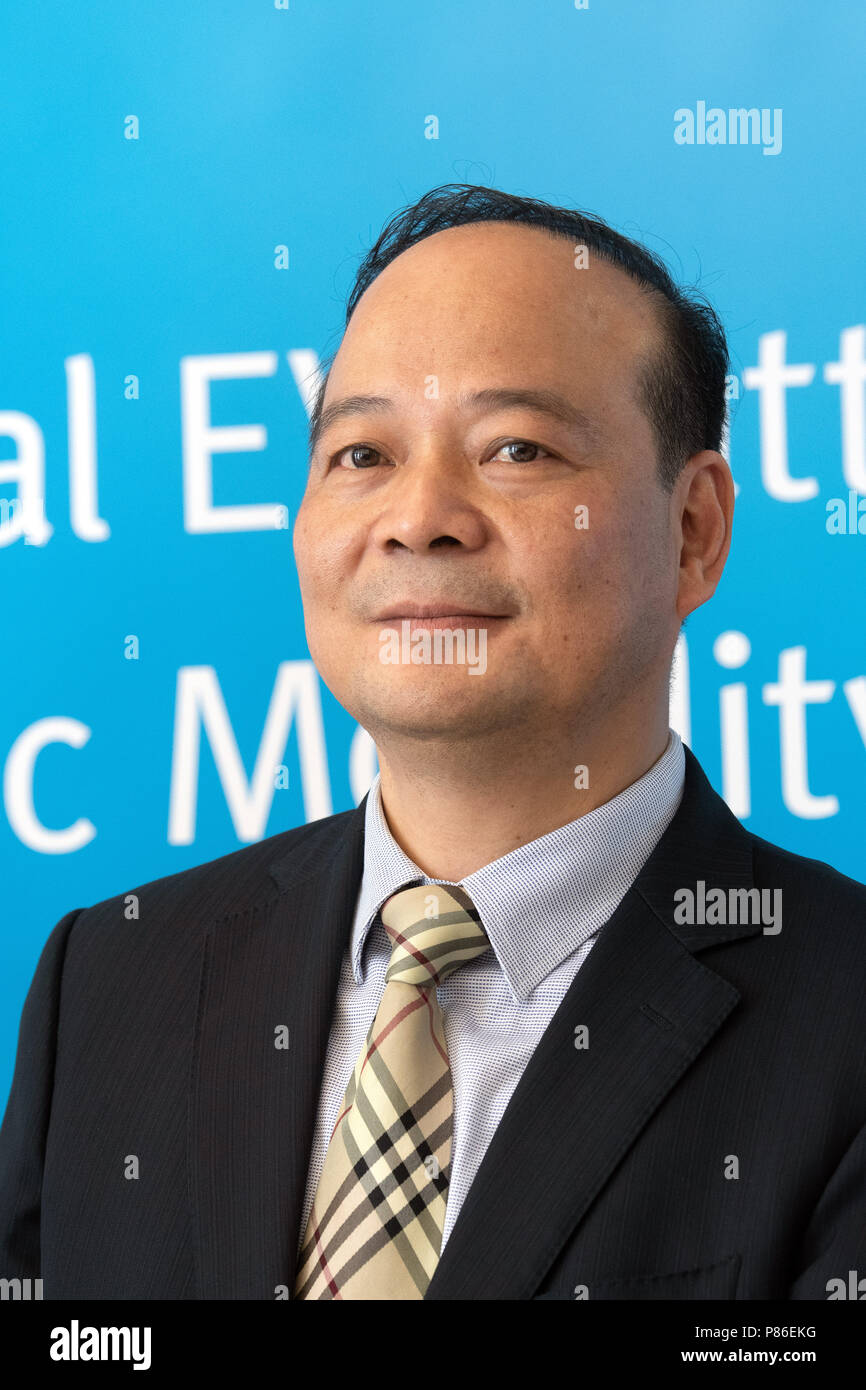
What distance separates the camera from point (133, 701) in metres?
2.47

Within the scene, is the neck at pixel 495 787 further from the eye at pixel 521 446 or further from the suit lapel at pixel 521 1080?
the eye at pixel 521 446

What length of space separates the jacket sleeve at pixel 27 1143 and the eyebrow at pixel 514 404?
0.73 m

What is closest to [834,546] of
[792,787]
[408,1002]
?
[792,787]

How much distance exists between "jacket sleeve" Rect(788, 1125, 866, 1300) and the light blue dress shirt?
286mm

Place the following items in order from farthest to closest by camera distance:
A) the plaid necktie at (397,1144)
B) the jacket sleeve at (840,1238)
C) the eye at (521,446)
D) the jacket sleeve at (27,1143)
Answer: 1. the jacket sleeve at (27,1143)
2. the eye at (521,446)
3. the plaid necktie at (397,1144)
4. the jacket sleeve at (840,1238)

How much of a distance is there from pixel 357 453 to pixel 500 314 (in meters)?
0.20

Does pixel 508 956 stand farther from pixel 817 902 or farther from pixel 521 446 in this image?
pixel 521 446

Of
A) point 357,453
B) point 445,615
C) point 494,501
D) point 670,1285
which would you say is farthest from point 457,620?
point 670,1285

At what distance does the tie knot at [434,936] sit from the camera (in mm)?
1303

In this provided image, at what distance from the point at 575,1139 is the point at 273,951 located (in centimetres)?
41

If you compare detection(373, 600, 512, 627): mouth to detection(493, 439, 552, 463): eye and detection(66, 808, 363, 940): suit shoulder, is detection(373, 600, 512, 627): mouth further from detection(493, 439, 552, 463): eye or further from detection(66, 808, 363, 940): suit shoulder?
detection(66, 808, 363, 940): suit shoulder

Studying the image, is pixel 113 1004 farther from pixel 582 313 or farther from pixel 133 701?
pixel 133 701

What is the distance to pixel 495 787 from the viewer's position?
1.35 meters

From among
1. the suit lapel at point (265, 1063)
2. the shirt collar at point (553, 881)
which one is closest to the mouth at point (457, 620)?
the shirt collar at point (553, 881)
